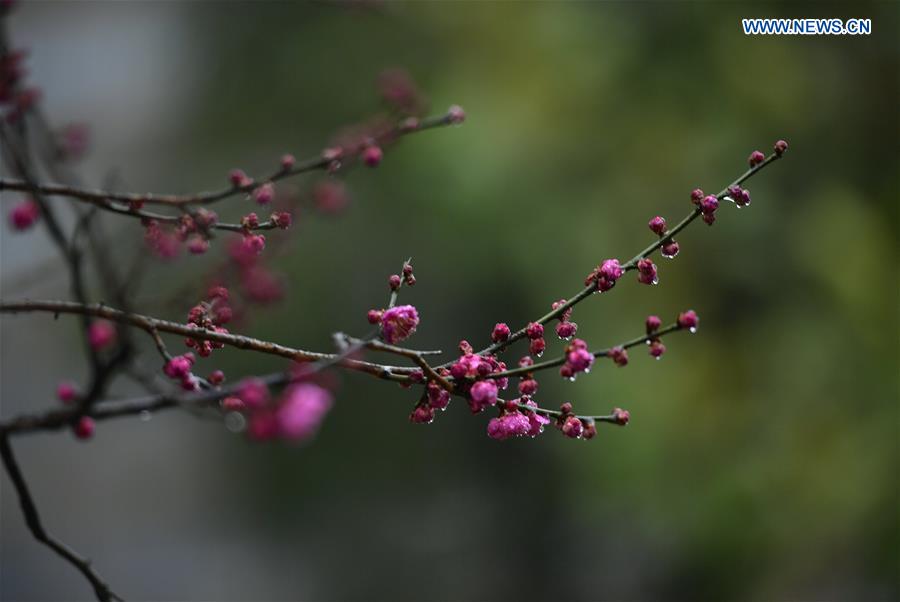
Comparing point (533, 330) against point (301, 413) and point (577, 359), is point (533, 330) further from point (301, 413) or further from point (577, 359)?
point (301, 413)

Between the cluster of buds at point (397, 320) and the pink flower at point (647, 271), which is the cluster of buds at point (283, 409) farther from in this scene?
the pink flower at point (647, 271)

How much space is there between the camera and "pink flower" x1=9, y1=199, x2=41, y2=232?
0.76 meters

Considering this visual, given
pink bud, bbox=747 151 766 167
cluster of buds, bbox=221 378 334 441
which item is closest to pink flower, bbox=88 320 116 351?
cluster of buds, bbox=221 378 334 441

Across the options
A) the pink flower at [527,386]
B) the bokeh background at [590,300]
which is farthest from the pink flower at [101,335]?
the bokeh background at [590,300]

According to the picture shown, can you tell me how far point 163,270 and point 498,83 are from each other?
1195 millimetres

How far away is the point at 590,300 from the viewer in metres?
2.43

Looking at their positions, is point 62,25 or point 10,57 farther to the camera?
point 62,25

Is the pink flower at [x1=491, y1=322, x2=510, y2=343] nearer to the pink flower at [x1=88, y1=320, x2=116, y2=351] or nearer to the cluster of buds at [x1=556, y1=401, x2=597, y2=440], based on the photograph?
the cluster of buds at [x1=556, y1=401, x2=597, y2=440]

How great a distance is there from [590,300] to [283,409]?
1961 millimetres

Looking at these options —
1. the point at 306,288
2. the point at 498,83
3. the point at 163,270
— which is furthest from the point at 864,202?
the point at 163,270

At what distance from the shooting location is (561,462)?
281 cm

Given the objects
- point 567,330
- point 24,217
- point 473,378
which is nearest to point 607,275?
point 567,330

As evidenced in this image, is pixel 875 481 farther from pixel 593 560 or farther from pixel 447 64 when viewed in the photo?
pixel 447 64

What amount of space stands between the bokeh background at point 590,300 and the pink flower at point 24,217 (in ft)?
2.99
